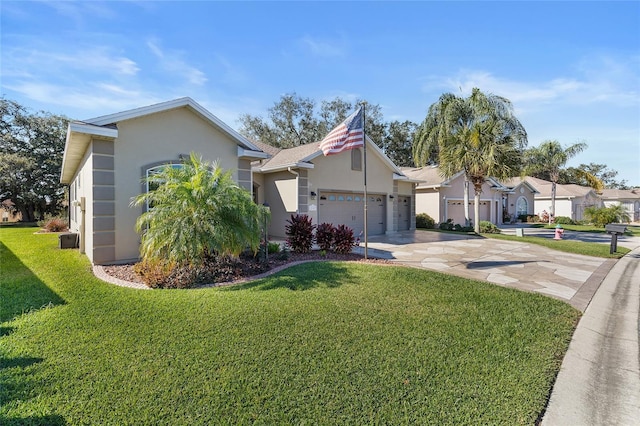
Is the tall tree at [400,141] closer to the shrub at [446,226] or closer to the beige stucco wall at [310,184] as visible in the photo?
the shrub at [446,226]

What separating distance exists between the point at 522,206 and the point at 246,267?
3385 cm

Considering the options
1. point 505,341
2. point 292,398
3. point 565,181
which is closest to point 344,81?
point 505,341

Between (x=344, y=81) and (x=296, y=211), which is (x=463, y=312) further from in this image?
(x=344, y=81)

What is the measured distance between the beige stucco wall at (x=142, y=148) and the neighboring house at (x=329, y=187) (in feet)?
13.8

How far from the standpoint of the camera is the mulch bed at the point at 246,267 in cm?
671

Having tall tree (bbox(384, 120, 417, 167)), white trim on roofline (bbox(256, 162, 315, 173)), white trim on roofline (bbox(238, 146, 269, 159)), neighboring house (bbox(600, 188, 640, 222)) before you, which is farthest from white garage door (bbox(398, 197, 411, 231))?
neighboring house (bbox(600, 188, 640, 222))

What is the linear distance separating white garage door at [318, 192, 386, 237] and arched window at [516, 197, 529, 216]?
72.7 ft

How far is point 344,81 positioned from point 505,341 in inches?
628

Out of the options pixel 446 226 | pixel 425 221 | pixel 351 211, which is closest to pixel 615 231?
pixel 446 226

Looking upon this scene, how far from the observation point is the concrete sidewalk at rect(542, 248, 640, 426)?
2742 mm

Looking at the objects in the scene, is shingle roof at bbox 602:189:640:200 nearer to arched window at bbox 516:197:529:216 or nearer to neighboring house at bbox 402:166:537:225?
arched window at bbox 516:197:529:216

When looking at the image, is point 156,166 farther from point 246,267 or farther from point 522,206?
point 522,206

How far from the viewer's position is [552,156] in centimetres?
2723

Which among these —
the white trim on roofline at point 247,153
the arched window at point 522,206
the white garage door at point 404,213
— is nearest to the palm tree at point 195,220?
the white trim on roofline at point 247,153
